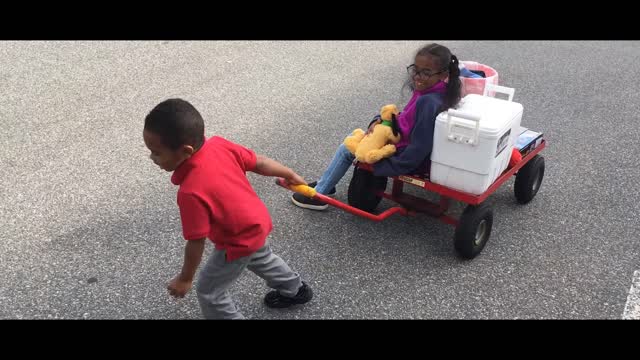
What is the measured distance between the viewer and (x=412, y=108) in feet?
9.57

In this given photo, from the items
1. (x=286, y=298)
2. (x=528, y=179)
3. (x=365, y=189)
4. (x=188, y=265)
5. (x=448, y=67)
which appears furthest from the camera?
(x=528, y=179)

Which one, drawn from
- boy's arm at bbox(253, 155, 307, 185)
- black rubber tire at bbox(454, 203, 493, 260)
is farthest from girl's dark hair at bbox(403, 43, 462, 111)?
boy's arm at bbox(253, 155, 307, 185)

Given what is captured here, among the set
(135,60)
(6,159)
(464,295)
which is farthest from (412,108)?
(135,60)

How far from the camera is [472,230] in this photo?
282cm

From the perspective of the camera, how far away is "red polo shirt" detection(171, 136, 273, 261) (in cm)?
196

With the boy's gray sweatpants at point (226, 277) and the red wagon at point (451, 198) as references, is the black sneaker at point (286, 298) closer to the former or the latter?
the boy's gray sweatpants at point (226, 277)

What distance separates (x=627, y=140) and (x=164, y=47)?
15.1ft

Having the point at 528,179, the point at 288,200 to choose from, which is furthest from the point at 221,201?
the point at 528,179

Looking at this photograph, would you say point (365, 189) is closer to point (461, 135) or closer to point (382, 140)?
point (382, 140)

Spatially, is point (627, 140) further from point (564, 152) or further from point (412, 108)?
point (412, 108)

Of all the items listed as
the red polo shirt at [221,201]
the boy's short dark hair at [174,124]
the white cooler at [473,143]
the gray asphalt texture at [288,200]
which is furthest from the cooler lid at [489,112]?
the boy's short dark hair at [174,124]

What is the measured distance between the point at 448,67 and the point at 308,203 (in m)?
1.18

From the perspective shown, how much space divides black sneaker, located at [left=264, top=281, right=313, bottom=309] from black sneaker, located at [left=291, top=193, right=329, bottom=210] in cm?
80

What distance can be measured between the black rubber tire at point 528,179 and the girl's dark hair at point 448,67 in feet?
2.74
